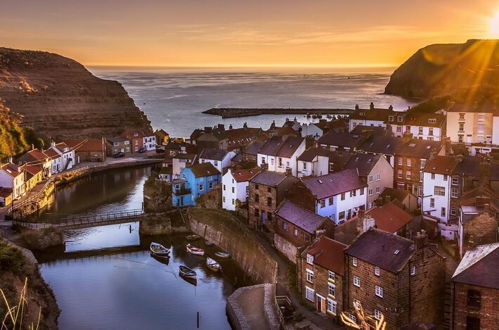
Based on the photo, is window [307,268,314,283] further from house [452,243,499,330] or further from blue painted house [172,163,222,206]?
blue painted house [172,163,222,206]

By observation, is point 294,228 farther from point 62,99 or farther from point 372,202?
point 62,99

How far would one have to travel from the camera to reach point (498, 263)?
1941 centimetres

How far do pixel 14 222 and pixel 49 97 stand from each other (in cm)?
5596

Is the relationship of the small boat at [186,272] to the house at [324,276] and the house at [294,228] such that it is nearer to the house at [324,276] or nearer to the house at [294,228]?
the house at [294,228]

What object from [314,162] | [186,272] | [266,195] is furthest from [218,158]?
[186,272]

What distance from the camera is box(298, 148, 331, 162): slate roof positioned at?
133 ft

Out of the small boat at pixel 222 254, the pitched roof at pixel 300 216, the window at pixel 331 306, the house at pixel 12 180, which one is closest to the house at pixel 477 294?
the window at pixel 331 306

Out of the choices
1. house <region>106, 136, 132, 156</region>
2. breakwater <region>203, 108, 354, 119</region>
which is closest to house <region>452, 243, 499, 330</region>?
house <region>106, 136, 132, 156</region>

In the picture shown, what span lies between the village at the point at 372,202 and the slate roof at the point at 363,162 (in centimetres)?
7

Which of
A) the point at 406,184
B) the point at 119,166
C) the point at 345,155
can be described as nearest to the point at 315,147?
the point at 345,155

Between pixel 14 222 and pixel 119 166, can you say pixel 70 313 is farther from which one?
pixel 119 166

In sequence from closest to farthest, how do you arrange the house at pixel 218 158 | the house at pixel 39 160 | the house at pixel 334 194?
the house at pixel 334 194 → the house at pixel 218 158 → the house at pixel 39 160

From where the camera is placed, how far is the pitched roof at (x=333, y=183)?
3238 cm

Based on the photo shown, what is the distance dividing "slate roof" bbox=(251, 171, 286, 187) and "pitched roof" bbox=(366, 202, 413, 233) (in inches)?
266
